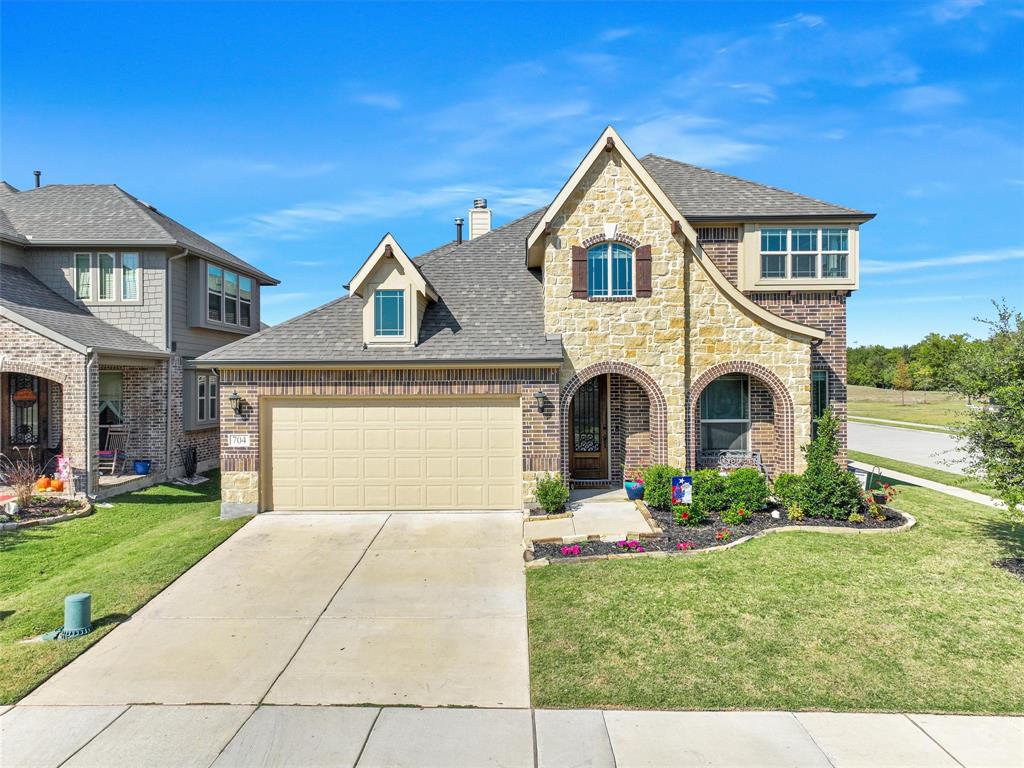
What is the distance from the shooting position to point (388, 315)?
13.0m

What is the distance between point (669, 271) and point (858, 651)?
8.90 m

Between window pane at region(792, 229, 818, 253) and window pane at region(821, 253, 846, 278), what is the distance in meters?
0.42

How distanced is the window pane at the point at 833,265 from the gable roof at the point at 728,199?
1.00m

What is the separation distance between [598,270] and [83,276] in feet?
52.8

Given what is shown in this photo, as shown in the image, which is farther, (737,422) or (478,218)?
(478,218)

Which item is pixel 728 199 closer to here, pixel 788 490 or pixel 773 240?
pixel 773 240

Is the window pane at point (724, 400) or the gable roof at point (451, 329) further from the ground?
the gable roof at point (451, 329)

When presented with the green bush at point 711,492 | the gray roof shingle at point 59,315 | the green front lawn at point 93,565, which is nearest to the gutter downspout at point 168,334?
the gray roof shingle at point 59,315

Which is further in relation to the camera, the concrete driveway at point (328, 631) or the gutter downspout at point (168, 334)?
the gutter downspout at point (168, 334)

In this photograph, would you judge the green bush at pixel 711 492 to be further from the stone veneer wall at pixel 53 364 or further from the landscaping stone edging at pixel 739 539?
the stone veneer wall at pixel 53 364

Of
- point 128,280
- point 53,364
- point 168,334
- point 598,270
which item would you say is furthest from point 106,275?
point 598,270

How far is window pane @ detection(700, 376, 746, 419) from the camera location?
14.4m

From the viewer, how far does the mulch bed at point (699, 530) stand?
32.1 ft

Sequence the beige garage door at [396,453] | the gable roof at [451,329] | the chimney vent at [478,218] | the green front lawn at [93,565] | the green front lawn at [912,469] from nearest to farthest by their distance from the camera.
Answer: the green front lawn at [93,565], the gable roof at [451,329], the beige garage door at [396,453], the green front lawn at [912,469], the chimney vent at [478,218]
